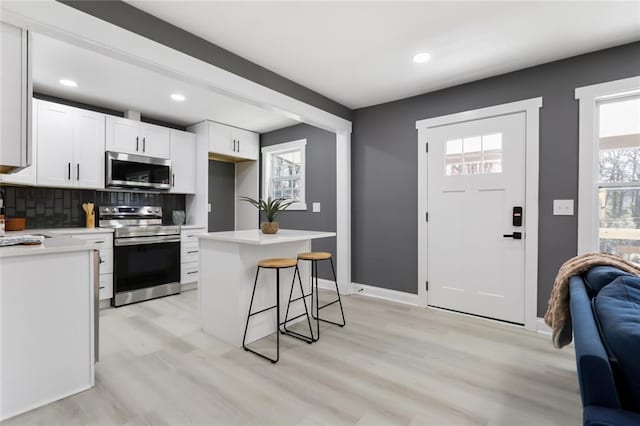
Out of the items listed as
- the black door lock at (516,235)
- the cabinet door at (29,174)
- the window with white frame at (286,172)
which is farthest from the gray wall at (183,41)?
the black door lock at (516,235)

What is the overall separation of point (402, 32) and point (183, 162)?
11.3 feet

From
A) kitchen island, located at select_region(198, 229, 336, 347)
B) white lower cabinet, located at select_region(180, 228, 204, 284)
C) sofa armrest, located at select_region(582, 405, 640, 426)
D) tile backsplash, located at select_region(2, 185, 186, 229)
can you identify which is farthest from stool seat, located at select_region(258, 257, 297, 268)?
tile backsplash, located at select_region(2, 185, 186, 229)

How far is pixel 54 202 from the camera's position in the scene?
3.70 meters

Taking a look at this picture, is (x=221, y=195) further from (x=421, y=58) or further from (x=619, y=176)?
(x=619, y=176)

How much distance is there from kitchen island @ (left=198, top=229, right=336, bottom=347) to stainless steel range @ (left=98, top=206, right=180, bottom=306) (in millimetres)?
1389

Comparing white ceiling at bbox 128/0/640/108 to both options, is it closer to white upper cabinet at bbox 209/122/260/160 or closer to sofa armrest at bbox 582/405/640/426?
white upper cabinet at bbox 209/122/260/160

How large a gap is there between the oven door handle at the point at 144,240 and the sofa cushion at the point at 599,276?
419cm

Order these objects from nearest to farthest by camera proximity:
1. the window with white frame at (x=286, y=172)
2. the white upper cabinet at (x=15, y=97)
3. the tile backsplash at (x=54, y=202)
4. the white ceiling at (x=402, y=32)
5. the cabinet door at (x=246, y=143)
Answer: the white upper cabinet at (x=15, y=97) → the white ceiling at (x=402, y=32) → the tile backsplash at (x=54, y=202) → the window with white frame at (x=286, y=172) → the cabinet door at (x=246, y=143)

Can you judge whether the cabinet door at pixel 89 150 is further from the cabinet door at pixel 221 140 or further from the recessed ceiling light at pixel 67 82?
the cabinet door at pixel 221 140

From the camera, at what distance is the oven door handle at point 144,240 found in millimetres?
3650

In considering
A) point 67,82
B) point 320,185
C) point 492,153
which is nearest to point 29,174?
point 67,82

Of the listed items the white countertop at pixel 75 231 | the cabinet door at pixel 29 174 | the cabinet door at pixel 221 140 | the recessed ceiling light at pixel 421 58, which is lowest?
the white countertop at pixel 75 231

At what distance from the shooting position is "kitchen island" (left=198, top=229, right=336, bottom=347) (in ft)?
8.42

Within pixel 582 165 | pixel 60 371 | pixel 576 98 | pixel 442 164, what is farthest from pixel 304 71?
pixel 60 371
